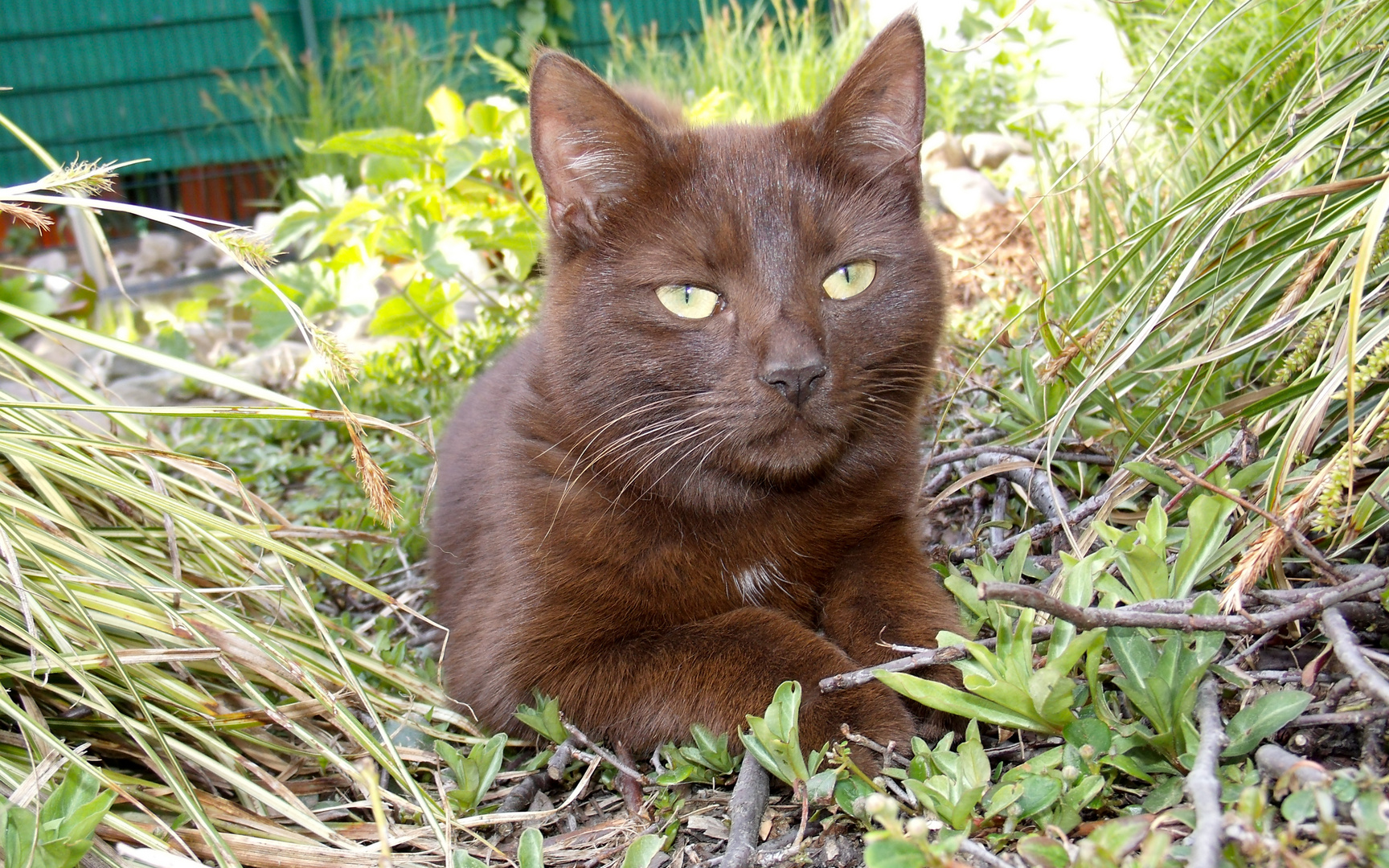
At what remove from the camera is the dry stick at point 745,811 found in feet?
4.42

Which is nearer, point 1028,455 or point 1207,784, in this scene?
point 1207,784

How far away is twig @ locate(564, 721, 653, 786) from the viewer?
5.35 ft

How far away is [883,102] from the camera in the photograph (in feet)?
6.30

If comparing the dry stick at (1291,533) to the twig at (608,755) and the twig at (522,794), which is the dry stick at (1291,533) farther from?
the twig at (522,794)

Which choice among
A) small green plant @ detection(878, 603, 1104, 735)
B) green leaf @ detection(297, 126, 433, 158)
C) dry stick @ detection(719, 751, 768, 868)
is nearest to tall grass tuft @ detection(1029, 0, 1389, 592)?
small green plant @ detection(878, 603, 1104, 735)

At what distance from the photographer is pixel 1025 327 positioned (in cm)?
328

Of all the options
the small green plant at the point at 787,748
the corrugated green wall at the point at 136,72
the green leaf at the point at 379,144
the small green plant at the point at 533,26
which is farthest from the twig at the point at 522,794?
the small green plant at the point at 533,26

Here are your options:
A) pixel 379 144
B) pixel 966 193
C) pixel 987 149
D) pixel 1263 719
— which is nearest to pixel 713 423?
pixel 1263 719

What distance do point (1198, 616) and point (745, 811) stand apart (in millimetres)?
644

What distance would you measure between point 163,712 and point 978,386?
1.79m

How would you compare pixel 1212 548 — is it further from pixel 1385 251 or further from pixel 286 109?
pixel 286 109

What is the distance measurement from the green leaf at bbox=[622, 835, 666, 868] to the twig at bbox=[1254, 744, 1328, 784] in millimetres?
740

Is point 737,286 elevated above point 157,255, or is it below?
above

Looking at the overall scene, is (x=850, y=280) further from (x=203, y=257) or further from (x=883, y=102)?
(x=203, y=257)
